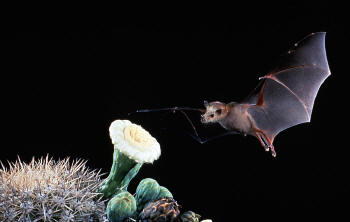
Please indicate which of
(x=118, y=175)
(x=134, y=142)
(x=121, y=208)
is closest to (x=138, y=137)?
(x=134, y=142)

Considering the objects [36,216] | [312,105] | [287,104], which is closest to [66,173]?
[36,216]

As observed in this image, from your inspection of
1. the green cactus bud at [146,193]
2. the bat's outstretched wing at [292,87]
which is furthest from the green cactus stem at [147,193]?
the bat's outstretched wing at [292,87]

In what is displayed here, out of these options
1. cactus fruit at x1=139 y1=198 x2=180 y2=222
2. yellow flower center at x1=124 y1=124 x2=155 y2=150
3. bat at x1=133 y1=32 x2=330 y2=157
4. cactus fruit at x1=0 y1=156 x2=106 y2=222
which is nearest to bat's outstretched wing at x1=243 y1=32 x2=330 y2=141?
bat at x1=133 y1=32 x2=330 y2=157

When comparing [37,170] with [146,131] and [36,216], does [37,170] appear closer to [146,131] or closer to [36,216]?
[36,216]

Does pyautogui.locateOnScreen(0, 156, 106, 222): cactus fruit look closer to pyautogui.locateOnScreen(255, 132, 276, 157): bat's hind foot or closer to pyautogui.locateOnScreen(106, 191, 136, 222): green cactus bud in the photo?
pyautogui.locateOnScreen(106, 191, 136, 222): green cactus bud

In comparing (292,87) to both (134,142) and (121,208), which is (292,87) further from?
(121,208)
